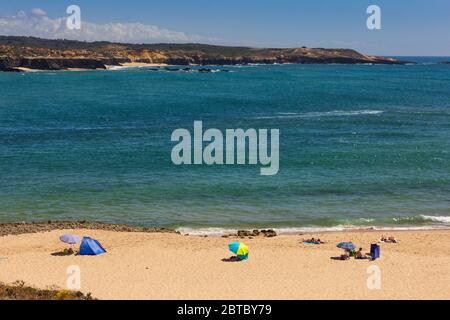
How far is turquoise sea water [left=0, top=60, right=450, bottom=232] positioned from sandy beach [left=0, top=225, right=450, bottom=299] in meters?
3.95

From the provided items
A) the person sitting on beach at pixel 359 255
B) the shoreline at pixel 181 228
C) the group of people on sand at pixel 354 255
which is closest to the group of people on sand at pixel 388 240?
the shoreline at pixel 181 228

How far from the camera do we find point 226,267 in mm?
25953

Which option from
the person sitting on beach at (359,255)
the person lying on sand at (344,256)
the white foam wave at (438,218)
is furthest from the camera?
the white foam wave at (438,218)

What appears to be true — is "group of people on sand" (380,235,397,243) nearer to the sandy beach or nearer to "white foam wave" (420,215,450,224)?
the sandy beach

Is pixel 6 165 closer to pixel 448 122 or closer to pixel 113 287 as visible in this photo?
pixel 113 287

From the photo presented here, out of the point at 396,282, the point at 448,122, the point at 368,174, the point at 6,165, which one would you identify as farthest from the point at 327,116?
the point at 396,282

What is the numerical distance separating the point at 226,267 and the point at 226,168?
19.3 meters

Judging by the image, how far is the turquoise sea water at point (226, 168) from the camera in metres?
35.5

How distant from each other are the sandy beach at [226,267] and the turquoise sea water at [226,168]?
3.95m

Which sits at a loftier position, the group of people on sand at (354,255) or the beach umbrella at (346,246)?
the beach umbrella at (346,246)

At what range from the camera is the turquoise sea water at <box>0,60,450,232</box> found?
3547 centimetres

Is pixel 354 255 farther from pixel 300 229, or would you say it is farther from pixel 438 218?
pixel 438 218

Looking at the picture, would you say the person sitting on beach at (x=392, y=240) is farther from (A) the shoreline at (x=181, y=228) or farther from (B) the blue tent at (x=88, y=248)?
(B) the blue tent at (x=88, y=248)

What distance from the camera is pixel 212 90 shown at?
110375 mm
